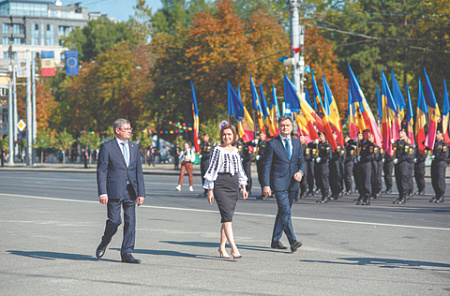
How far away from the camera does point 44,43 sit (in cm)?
13175

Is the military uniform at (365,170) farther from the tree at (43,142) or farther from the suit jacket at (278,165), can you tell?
the tree at (43,142)

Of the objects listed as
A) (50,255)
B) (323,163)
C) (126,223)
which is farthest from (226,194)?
(323,163)

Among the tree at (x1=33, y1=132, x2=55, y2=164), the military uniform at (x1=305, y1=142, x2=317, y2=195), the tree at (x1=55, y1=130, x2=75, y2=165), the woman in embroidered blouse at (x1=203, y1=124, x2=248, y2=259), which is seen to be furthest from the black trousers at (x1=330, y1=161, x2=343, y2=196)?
the tree at (x1=55, y1=130, x2=75, y2=165)

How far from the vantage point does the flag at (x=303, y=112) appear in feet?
66.7

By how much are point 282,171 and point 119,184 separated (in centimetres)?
226

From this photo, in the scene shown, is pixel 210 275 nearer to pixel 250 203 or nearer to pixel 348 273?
pixel 348 273

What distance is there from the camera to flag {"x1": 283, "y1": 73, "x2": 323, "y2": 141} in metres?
20.3

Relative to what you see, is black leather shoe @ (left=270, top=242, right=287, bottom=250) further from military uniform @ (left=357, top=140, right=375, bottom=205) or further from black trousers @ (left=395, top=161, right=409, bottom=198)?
black trousers @ (left=395, top=161, right=409, bottom=198)

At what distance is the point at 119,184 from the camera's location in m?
8.05

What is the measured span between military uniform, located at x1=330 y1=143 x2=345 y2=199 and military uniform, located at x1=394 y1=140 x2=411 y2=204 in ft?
5.55

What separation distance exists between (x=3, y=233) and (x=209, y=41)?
32.4 m

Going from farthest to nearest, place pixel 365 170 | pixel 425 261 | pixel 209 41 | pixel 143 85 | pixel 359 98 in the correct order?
pixel 143 85
pixel 209 41
pixel 359 98
pixel 365 170
pixel 425 261

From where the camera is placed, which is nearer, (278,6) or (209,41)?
(209,41)

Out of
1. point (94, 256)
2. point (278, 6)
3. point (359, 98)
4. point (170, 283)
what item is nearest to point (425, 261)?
point (170, 283)
